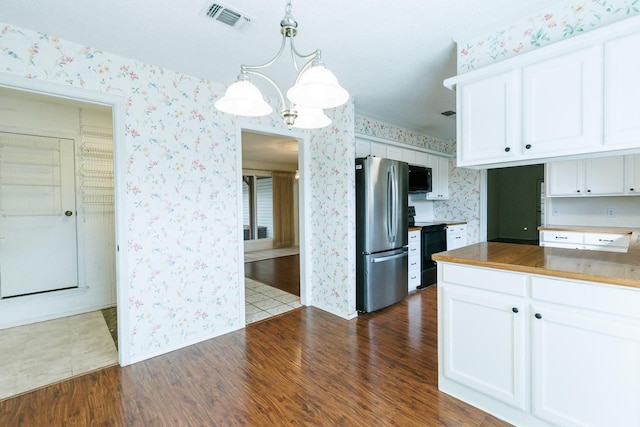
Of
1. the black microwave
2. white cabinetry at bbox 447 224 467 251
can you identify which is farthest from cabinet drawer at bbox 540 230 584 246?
the black microwave

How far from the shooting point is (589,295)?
4.49 ft

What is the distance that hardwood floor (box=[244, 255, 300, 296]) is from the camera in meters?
4.48

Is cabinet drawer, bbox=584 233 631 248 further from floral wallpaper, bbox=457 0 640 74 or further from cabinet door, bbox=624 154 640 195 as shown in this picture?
floral wallpaper, bbox=457 0 640 74

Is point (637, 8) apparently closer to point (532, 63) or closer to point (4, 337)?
point (532, 63)

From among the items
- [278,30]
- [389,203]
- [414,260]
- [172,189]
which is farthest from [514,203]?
[172,189]

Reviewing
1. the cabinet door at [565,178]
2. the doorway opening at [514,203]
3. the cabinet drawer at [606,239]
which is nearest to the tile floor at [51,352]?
the cabinet drawer at [606,239]

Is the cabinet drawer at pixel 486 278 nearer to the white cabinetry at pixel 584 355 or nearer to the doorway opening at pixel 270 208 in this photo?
the white cabinetry at pixel 584 355

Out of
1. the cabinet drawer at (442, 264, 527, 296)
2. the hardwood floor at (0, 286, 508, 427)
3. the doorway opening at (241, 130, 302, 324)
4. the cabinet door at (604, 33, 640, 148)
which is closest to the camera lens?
the cabinet door at (604, 33, 640, 148)

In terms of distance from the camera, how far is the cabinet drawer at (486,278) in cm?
157

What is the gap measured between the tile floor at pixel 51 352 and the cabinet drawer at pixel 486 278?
2597mm

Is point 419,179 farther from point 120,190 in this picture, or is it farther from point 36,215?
point 36,215

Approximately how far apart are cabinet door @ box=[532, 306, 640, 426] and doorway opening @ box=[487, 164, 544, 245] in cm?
719

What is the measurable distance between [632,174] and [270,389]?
4300 millimetres

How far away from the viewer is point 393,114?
389cm
